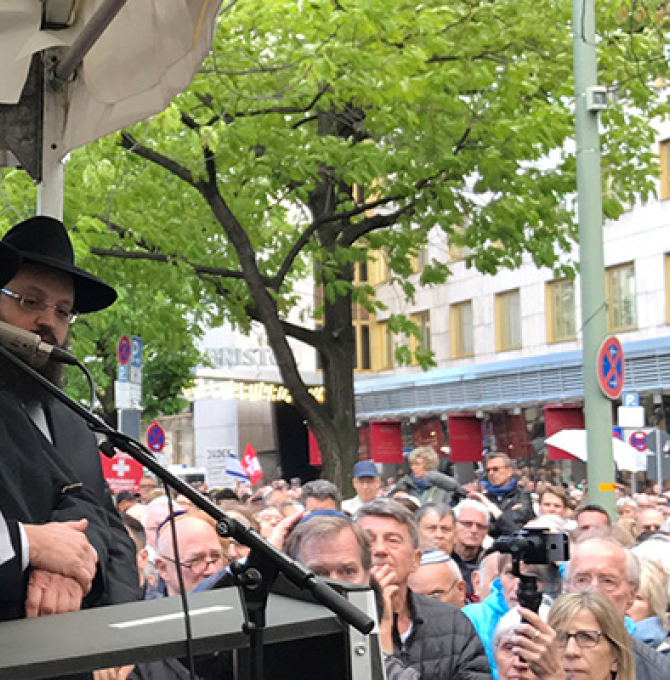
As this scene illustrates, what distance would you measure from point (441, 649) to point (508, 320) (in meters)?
37.0

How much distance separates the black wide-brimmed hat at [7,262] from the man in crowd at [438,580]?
4337mm

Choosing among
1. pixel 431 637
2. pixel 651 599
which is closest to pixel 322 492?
pixel 651 599

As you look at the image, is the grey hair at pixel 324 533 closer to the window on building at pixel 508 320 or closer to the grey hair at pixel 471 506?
the grey hair at pixel 471 506

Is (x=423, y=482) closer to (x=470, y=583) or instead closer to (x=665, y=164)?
(x=470, y=583)

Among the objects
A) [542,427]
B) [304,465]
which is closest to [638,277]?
[542,427]

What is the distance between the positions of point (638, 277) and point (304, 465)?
1730 centimetres

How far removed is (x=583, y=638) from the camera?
5.45m

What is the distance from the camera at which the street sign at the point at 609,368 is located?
1224 cm

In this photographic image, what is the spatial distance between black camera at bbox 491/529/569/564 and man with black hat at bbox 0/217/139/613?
1.35 metres

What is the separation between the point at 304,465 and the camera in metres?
48.8

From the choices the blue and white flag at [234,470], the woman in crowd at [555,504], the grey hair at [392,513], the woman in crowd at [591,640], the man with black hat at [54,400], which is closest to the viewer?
the man with black hat at [54,400]

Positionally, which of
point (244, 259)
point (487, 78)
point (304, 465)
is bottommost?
point (304, 465)

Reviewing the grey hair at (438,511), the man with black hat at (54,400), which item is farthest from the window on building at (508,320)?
the man with black hat at (54,400)

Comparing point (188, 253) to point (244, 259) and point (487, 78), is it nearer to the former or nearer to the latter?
point (244, 259)
